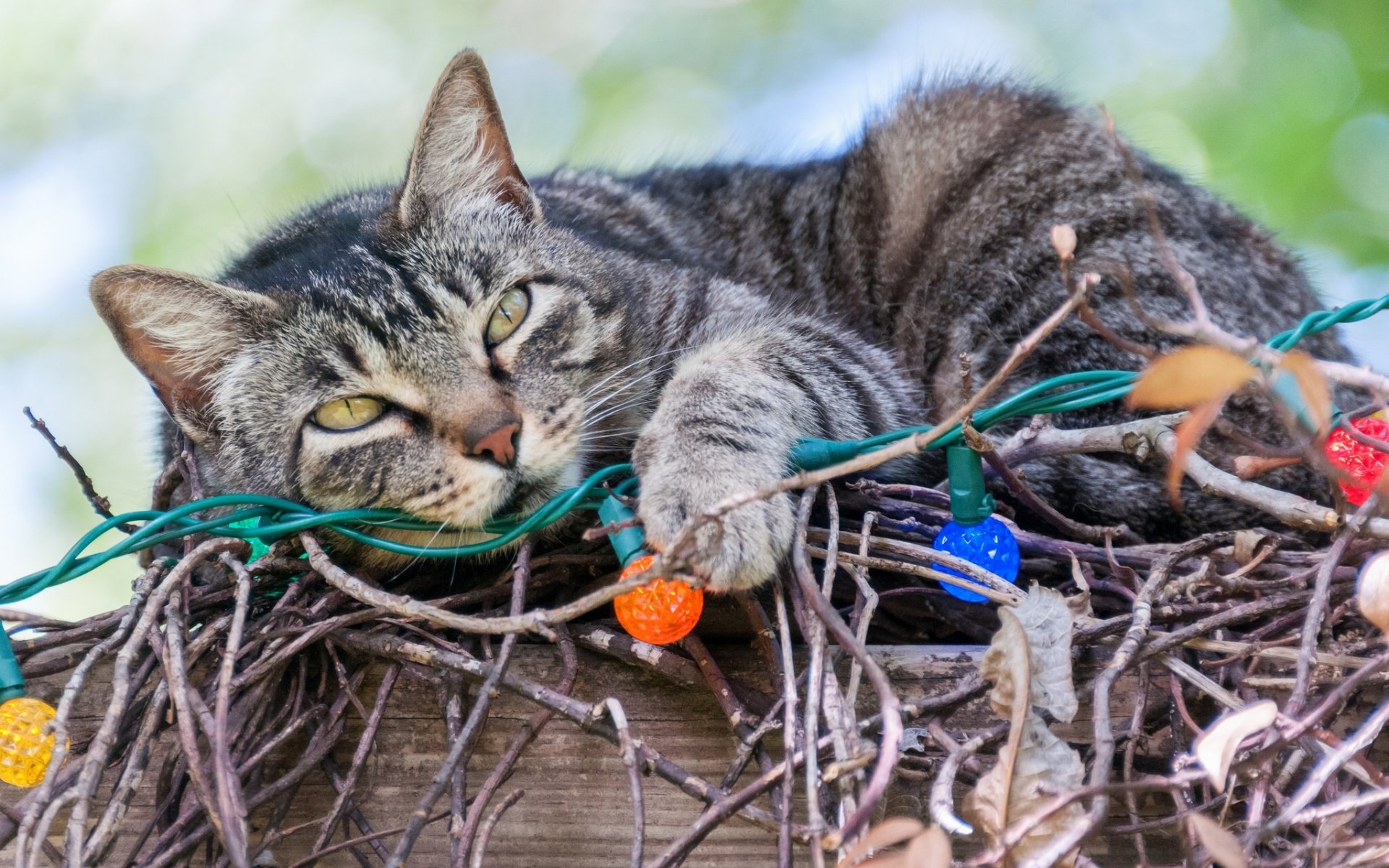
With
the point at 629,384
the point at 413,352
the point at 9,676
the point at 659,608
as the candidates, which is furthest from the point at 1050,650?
the point at 9,676

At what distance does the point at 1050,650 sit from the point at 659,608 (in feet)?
1.41

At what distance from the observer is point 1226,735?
32.3 inches

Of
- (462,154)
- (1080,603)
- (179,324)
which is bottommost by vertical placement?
(1080,603)

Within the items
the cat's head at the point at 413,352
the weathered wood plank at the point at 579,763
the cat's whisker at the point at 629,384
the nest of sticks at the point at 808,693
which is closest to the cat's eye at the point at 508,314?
the cat's head at the point at 413,352

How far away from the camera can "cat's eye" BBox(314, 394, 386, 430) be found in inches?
66.2

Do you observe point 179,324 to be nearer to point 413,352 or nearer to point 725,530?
point 413,352

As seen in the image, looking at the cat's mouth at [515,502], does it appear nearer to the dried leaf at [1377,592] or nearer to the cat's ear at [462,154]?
the cat's ear at [462,154]

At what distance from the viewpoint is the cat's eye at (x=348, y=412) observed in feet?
5.52

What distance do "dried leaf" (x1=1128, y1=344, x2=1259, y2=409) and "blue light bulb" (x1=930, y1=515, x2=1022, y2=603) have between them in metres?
0.57

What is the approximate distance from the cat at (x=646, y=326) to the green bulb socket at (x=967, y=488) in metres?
0.22

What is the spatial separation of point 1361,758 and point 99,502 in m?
1.75

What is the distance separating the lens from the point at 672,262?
2381 millimetres

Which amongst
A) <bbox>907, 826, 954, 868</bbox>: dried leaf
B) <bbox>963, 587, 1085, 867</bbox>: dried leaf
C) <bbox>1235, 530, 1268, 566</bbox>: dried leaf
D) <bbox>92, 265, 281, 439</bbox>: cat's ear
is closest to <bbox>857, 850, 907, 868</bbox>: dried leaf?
<bbox>907, 826, 954, 868</bbox>: dried leaf

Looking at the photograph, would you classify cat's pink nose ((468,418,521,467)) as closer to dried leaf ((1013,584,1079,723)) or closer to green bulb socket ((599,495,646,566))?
green bulb socket ((599,495,646,566))
